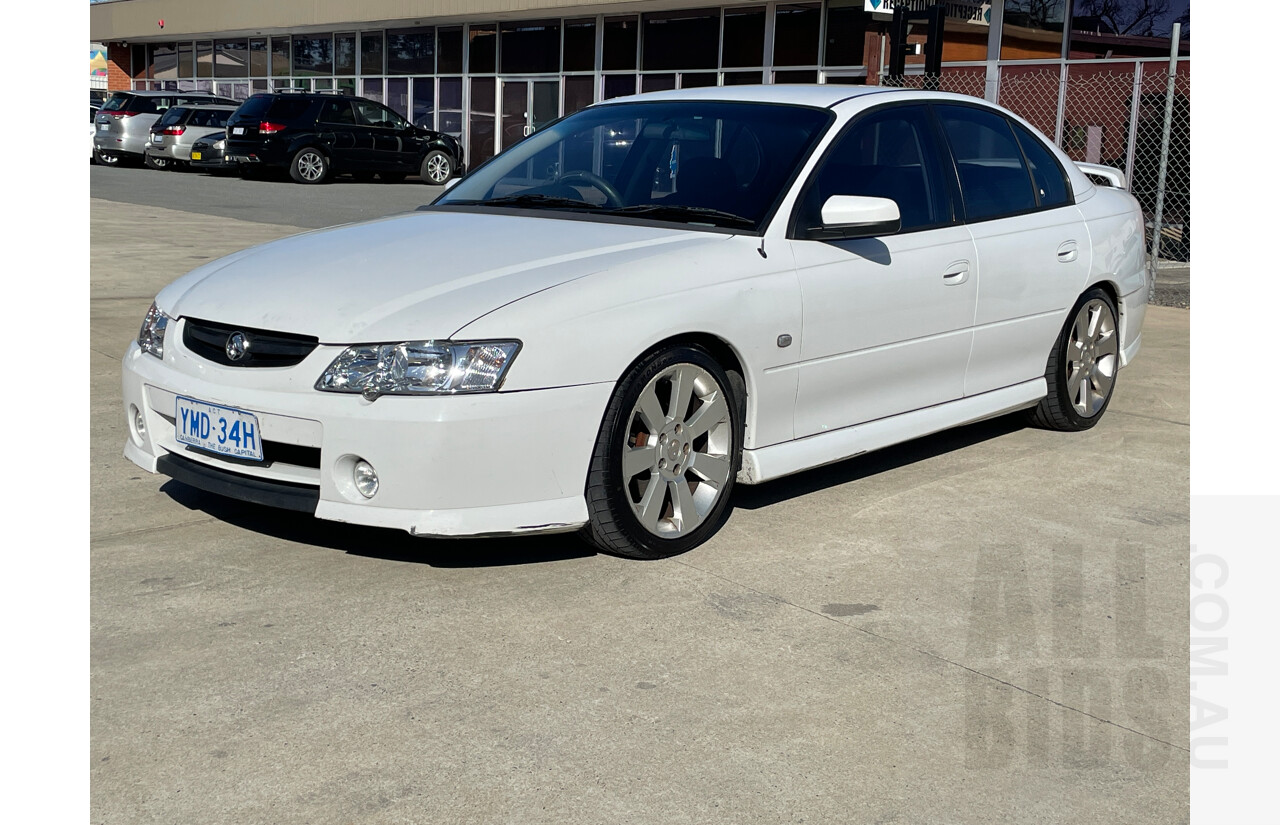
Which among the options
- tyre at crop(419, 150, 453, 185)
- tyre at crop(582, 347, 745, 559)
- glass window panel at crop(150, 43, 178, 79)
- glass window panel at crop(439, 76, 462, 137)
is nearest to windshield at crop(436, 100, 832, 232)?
tyre at crop(582, 347, 745, 559)

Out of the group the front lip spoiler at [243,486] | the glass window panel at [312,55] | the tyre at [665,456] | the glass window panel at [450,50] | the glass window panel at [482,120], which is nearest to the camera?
the front lip spoiler at [243,486]

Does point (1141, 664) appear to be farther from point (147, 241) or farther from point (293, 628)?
point (147, 241)

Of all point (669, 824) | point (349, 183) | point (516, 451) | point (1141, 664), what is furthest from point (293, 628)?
point (349, 183)

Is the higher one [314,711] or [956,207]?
[956,207]

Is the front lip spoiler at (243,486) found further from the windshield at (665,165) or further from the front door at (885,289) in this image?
the front door at (885,289)

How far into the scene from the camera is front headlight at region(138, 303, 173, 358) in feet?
15.0

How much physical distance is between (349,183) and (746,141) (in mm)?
22721

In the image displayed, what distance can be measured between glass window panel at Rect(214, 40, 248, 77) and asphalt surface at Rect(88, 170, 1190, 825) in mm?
36706

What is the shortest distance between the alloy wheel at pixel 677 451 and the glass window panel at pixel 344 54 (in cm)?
3191

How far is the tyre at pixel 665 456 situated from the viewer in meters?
4.21

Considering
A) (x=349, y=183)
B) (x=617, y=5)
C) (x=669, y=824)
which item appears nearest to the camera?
(x=669, y=824)

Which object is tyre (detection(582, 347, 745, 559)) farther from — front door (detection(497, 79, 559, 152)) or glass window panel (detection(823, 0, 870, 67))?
front door (detection(497, 79, 559, 152))

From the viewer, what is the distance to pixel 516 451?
13.1 ft

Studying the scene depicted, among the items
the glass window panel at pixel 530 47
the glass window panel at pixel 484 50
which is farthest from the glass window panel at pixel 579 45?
the glass window panel at pixel 484 50
